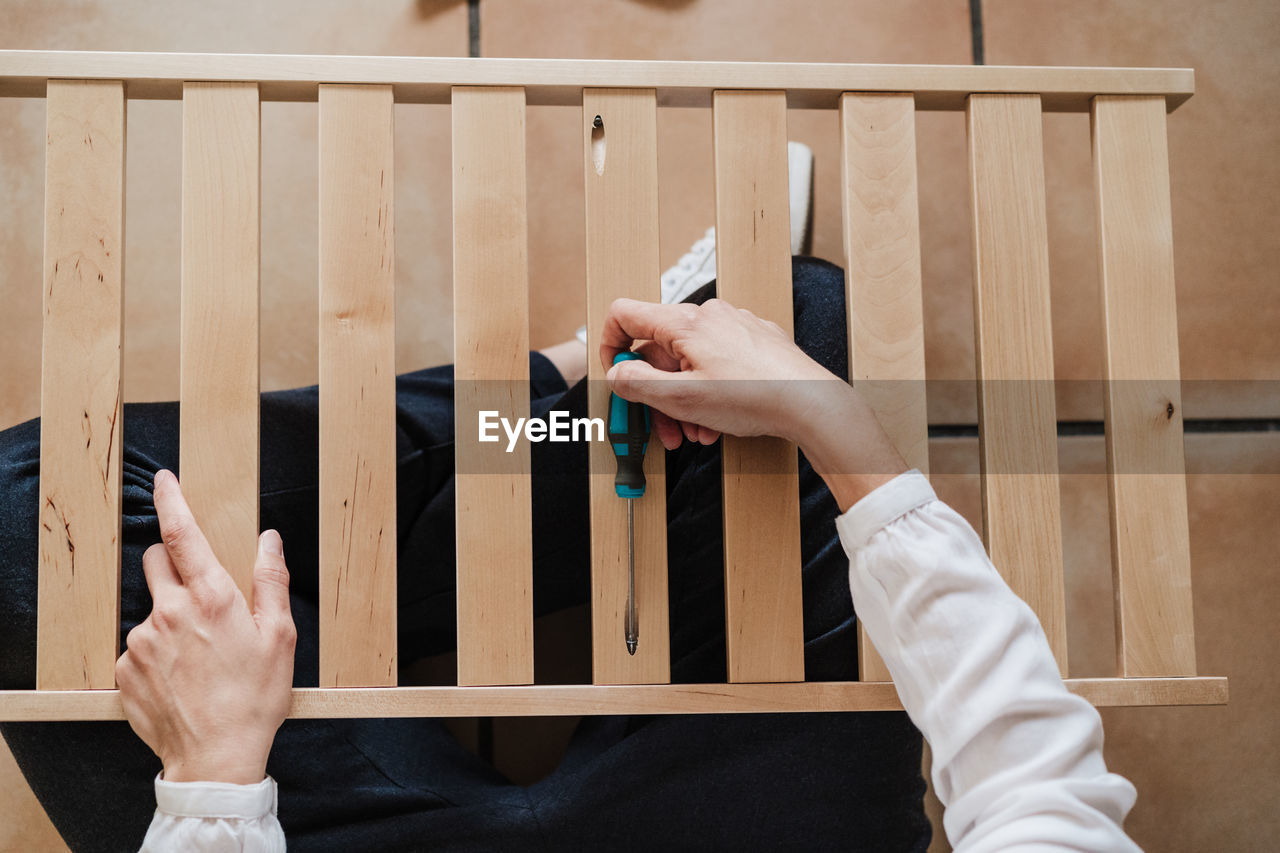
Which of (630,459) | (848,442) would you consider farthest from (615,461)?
(848,442)

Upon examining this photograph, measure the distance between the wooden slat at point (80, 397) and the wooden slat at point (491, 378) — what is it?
22 centimetres

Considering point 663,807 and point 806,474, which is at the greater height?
point 806,474

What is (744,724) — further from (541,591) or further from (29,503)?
(29,503)

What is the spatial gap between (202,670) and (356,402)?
7.5 inches

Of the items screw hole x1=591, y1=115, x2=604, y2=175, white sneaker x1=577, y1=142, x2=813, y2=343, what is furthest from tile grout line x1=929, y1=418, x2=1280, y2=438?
screw hole x1=591, y1=115, x2=604, y2=175

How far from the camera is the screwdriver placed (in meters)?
0.53

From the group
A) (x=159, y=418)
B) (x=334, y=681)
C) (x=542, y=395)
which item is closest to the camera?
(x=334, y=681)

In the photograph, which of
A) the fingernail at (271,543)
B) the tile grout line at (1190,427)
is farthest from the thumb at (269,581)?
the tile grout line at (1190,427)

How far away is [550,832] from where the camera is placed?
1.99ft

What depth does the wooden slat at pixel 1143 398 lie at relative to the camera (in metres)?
0.55

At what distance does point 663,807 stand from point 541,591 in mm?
198

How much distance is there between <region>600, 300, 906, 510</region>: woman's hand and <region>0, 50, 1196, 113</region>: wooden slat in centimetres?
16

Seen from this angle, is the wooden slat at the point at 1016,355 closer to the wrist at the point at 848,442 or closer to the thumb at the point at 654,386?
the wrist at the point at 848,442

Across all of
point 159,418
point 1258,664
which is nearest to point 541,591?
point 159,418
